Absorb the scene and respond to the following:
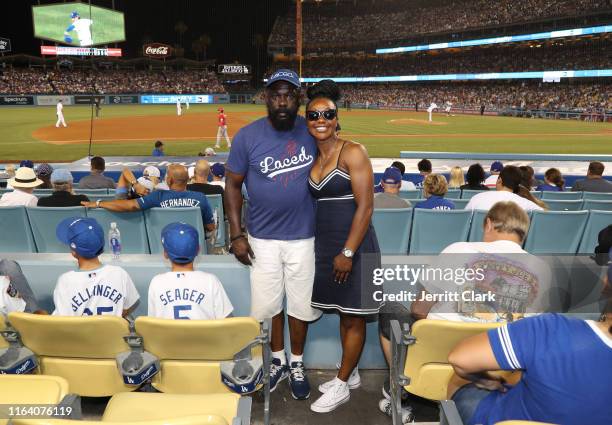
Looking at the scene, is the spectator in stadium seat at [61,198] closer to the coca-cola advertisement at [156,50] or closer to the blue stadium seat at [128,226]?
the blue stadium seat at [128,226]

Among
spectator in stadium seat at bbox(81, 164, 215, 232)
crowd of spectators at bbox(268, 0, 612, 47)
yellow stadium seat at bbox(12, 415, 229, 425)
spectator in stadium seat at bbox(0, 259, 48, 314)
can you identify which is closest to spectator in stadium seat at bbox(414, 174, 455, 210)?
spectator in stadium seat at bbox(81, 164, 215, 232)

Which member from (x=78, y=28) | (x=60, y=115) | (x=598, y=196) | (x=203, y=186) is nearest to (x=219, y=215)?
(x=203, y=186)

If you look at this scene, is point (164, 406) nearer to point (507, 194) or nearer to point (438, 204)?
point (438, 204)

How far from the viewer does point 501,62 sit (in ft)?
182

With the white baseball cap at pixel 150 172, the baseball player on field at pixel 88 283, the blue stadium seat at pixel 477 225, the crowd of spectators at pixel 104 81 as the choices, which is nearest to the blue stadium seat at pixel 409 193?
the blue stadium seat at pixel 477 225

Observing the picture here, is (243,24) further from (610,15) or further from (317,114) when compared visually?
(317,114)

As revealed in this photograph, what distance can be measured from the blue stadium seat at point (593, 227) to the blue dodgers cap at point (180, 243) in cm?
501

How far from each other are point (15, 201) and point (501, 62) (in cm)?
5929

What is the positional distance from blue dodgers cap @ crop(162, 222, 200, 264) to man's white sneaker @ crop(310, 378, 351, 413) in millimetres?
1303

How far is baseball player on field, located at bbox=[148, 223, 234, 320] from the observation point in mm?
2850

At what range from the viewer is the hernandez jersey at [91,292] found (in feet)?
9.56

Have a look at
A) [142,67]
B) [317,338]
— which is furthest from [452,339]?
[142,67]

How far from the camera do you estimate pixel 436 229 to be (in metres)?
5.64

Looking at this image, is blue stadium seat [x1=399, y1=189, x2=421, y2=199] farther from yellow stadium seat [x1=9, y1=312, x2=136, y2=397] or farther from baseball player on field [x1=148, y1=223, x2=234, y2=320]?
yellow stadium seat [x1=9, y1=312, x2=136, y2=397]
